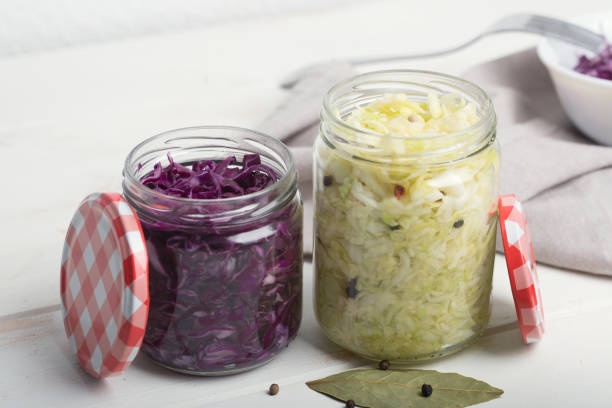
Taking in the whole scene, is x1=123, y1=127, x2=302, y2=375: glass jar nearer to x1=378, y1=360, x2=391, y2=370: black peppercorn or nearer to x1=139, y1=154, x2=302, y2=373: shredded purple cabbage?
x1=139, y1=154, x2=302, y2=373: shredded purple cabbage

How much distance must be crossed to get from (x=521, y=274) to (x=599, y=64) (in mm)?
914

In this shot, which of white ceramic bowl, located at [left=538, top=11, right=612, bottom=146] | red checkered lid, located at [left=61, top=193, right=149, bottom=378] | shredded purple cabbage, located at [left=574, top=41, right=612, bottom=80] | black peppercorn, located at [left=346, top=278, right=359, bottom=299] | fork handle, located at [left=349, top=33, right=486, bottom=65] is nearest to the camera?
red checkered lid, located at [left=61, top=193, right=149, bottom=378]

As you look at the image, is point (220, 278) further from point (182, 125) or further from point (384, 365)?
point (182, 125)

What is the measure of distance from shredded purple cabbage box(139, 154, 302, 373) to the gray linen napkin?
0.35 metres

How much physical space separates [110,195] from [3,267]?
19.5 inches

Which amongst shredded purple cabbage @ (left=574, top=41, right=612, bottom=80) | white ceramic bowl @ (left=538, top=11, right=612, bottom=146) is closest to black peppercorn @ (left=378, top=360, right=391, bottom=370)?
white ceramic bowl @ (left=538, top=11, right=612, bottom=146)

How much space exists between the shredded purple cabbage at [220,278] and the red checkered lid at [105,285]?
0.17 feet

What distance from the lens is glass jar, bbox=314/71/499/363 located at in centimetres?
116

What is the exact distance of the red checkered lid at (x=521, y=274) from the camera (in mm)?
1275

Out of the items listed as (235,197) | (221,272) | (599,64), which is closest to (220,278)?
(221,272)

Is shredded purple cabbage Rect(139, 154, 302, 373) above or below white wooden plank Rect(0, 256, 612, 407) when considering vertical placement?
above

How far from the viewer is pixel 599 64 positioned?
1.96m

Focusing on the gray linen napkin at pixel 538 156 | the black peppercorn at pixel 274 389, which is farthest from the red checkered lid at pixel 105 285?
A: the gray linen napkin at pixel 538 156

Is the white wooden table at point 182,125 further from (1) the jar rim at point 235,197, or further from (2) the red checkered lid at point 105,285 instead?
(1) the jar rim at point 235,197
